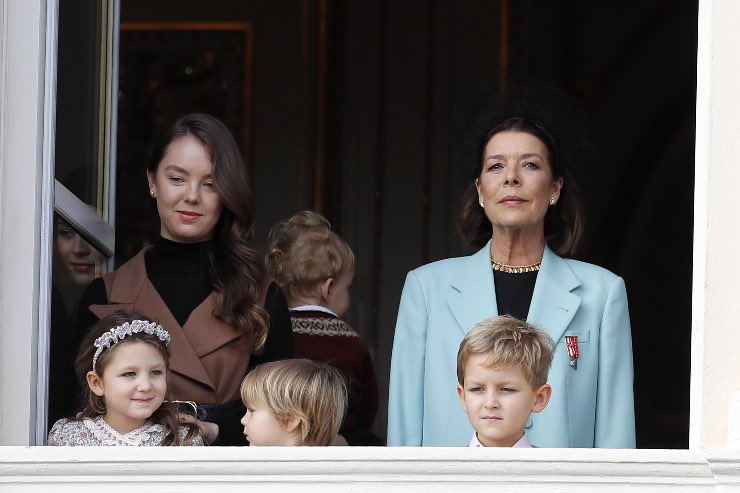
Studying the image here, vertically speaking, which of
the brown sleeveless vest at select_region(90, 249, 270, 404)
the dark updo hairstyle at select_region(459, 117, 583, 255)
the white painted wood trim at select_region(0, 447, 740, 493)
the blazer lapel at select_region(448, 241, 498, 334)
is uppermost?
the dark updo hairstyle at select_region(459, 117, 583, 255)

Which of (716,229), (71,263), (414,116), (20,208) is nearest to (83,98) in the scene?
(71,263)

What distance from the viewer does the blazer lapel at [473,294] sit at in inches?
166

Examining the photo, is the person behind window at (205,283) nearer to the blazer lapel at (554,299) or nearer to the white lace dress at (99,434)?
the white lace dress at (99,434)

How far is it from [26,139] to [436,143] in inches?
163

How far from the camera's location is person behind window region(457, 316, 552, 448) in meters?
3.84

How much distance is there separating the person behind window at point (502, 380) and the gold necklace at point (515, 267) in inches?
16.9

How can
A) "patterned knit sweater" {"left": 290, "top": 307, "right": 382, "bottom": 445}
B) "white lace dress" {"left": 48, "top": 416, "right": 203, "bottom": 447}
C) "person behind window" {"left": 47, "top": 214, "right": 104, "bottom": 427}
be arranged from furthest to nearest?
"patterned knit sweater" {"left": 290, "top": 307, "right": 382, "bottom": 445} → "person behind window" {"left": 47, "top": 214, "right": 104, "bottom": 427} → "white lace dress" {"left": 48, "top": 416, "right": 203, "bottom": 447}

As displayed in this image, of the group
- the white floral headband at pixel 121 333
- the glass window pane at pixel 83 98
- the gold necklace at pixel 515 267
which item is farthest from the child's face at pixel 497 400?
the glass window pane at pixel 83 98

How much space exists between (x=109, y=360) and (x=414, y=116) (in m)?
4.08

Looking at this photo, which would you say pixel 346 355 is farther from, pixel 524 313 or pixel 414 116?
pixel 414 116

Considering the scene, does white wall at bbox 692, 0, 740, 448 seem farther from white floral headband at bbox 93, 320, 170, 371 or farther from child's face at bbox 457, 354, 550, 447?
white floral headband at bbox 93, 320, 170, 371

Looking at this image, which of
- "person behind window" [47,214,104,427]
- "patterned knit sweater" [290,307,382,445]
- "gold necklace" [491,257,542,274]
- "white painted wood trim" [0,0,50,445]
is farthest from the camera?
"patterned knit sweater" [290,307,382,445]

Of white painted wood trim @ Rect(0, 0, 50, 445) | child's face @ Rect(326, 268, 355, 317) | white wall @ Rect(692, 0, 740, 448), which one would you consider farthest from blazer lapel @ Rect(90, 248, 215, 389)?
white wall @ Rect(692, 0, 740, 448)

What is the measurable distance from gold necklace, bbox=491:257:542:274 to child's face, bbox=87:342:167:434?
89 cm
